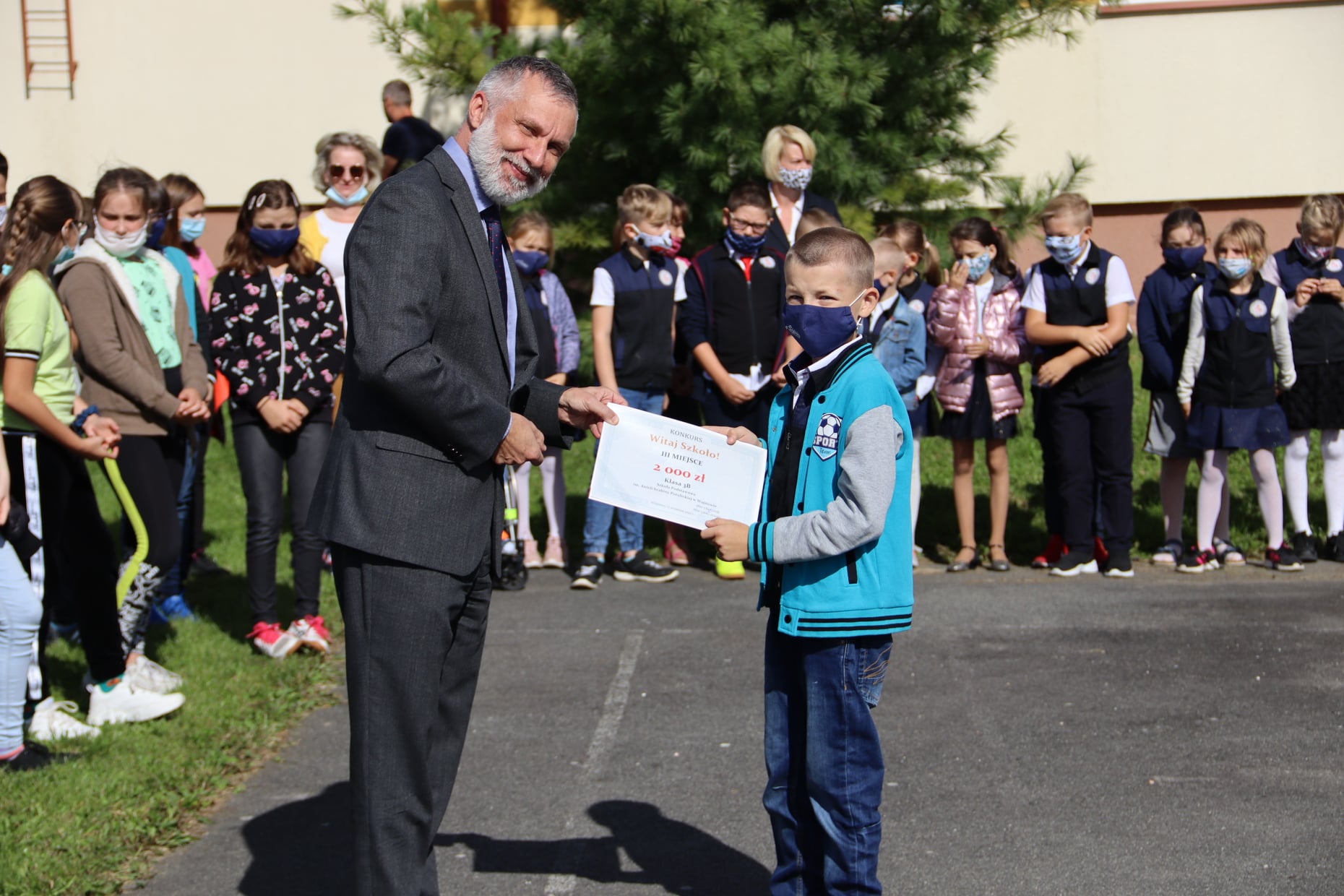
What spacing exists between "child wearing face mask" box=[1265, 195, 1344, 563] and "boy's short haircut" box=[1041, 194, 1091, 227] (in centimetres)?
135

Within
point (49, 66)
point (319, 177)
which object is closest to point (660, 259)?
point (319, 177)

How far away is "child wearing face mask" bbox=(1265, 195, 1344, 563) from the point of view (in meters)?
8.48

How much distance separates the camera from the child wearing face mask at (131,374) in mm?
6109

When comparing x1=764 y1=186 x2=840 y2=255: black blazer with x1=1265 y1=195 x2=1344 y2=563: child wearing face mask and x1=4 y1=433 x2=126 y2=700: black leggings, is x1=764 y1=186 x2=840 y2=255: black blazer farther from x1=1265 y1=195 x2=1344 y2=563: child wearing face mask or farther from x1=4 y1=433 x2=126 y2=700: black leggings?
x1=4 y1=433 x2=126 y2=700: black leggings

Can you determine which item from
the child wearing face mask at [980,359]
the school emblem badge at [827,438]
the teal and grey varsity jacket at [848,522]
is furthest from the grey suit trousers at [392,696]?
the child wearing face mask at [980,359]

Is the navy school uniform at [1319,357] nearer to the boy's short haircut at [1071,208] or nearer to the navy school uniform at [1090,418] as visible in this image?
the navy school uniform at [1090,418]

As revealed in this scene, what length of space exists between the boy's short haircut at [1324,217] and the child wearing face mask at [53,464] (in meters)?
6.96

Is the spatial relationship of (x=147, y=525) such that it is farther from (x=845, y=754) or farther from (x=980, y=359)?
(x=980, y=359)

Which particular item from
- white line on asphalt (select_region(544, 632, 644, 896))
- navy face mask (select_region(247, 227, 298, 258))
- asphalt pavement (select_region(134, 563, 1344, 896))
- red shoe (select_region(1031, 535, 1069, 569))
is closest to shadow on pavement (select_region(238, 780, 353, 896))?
asphalt pavement (select_region(134, 563, 1344, 896))

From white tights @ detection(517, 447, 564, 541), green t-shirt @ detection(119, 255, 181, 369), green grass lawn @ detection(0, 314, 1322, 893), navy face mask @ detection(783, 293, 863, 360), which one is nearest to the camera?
navy face mask @ detection(783, 293, 863, 360)

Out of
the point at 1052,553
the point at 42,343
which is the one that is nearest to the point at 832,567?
the point at 42,343

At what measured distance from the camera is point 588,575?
331 inches

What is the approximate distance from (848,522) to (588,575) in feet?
16.4

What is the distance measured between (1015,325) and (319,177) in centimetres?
429
